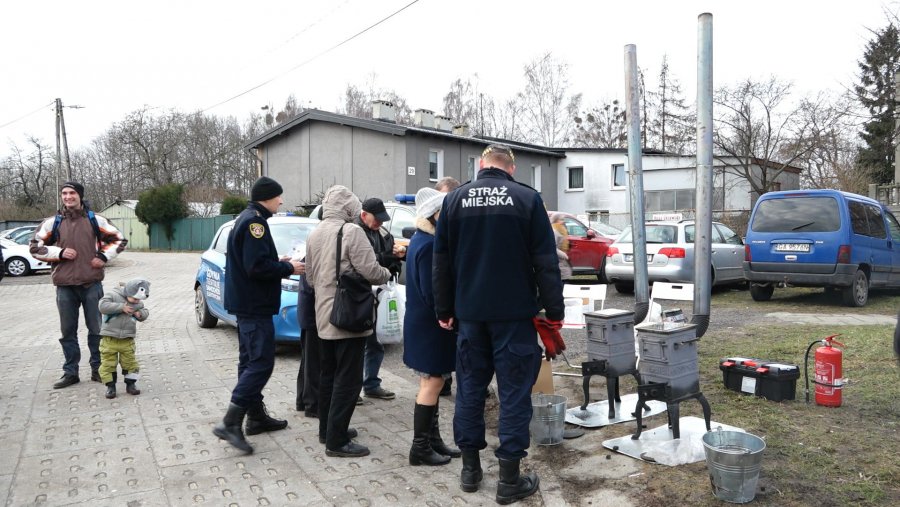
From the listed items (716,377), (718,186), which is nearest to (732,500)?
(716,377)

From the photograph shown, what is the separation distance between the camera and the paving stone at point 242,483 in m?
3.75

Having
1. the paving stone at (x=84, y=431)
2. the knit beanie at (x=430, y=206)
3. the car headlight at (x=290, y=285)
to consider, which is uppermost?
the knit beanie at (x=430, y=206)

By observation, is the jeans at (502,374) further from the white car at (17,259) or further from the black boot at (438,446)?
the white car at (17,259)

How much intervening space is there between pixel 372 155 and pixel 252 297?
77.3 feet

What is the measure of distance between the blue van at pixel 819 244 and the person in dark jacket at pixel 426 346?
8.68 metres

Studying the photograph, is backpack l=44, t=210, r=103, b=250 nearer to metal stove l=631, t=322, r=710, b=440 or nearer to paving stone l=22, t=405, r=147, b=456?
paving stone l=22, t=405, r=147, b=456

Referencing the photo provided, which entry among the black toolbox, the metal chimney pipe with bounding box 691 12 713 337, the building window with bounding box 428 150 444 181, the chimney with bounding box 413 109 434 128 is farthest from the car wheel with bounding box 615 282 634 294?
the chimney with bounding box 413 109 434 128

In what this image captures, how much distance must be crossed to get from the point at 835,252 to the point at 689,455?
314 inches

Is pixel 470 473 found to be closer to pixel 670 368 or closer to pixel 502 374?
pixel 502 374

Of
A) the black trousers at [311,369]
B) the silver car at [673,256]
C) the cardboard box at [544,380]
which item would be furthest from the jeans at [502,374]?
the silver car at [673,256]

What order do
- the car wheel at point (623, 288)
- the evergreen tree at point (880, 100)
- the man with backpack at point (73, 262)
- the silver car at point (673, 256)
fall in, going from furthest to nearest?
the evergreen tree at point (880, 100) < the car wheel at point (623, 288) < the silver car at point (673, 256) < the man with backpack at point (73, 262)

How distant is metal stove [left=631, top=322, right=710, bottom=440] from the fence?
3741cm

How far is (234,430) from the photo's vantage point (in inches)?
177

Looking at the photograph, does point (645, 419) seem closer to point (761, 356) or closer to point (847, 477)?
point (847, 477)
